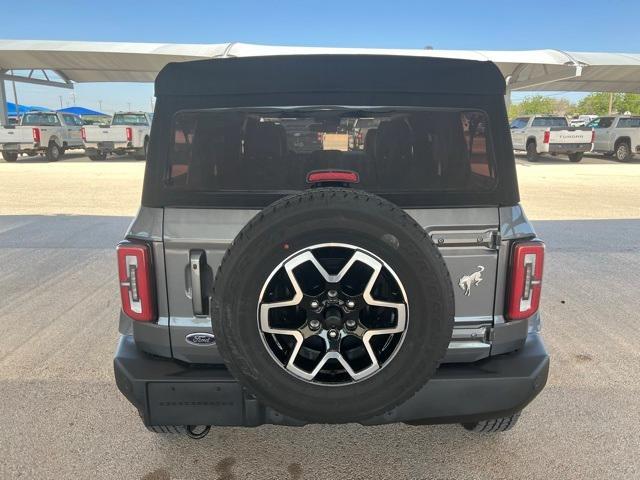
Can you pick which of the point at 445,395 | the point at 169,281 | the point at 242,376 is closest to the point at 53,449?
the point at 169,281

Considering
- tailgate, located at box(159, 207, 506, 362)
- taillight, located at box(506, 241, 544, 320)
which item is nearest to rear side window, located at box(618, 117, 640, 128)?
taillight, located at box(506, 241, 544, 320)

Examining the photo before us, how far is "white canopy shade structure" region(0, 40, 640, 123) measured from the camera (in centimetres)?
1773

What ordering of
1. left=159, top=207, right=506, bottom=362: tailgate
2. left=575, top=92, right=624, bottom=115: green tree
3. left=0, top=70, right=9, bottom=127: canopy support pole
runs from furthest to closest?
left=575, top=92, right=624, bottom=115: green tree, left=0, top=70, right=9, bottom=127: canopy support pole, left=159, top=207, right=506, bottom=362: tailgate

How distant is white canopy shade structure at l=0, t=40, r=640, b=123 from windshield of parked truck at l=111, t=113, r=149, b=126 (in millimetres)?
2080

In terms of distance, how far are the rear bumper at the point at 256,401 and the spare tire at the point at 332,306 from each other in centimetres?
21

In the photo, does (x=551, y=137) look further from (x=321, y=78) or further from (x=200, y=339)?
(x=200, y=339)

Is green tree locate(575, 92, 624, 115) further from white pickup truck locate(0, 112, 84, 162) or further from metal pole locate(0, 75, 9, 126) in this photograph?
metal pole locate(0, 75, 9, 126)

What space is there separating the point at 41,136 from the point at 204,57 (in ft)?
24.1

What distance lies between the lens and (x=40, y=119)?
65.2 feet

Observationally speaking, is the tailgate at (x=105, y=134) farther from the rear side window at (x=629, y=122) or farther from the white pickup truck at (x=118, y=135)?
the rear side window at (x=629, y=122)

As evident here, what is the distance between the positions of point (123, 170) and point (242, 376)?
55.3 feet

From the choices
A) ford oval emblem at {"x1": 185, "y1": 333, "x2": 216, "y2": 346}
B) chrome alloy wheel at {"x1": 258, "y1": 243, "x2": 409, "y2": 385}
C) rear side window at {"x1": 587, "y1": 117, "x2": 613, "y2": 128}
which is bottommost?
ford oval emblem at {"x1": 185, "y1": 333, "x2": 216, "y2": 346}

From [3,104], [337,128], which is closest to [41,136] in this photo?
[3,104]

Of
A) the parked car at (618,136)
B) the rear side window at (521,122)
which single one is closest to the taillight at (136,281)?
the rear side window at (521,122)
